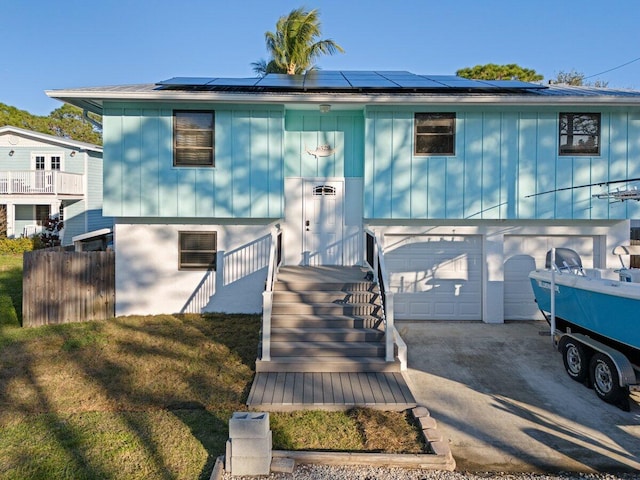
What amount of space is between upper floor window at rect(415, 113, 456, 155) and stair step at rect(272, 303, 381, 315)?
13.0ft

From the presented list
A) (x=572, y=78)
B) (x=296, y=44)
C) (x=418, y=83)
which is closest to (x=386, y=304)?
(x=418, y=83)

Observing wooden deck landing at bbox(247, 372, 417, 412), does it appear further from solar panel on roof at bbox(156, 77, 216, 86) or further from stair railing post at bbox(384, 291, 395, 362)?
solar panel on roof at bbox(156, 77, 216, 86)

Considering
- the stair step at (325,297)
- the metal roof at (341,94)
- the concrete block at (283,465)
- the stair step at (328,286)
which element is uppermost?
the metal roof at (341,94)

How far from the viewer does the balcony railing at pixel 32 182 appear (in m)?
20.2

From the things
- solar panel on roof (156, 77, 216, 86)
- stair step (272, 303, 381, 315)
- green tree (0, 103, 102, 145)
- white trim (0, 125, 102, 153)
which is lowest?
stair step (272, 303, 381, 315)

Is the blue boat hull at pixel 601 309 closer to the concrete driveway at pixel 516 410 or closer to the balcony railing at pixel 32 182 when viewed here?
the concrete driveway at pixel 516 410

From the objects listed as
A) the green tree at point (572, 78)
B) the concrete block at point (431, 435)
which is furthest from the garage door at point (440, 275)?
the green tree at point (572, 78)

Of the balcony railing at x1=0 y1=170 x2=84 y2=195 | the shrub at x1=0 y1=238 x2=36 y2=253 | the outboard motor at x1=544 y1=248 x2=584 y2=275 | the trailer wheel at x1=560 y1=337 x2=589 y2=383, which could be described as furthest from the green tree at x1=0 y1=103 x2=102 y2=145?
the trailer wheel at x1=560 y1=337 x2=589 y2=383

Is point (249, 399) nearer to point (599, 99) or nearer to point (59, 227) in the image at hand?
point (599, 99)

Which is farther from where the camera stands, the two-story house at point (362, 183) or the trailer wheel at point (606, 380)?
the two-story house at point (362, 183)

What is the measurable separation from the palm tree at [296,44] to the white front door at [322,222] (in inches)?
539

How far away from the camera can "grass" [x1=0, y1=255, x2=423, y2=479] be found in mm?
4043

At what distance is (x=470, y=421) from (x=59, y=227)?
71.1ft

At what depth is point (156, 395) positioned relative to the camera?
5.42 m
